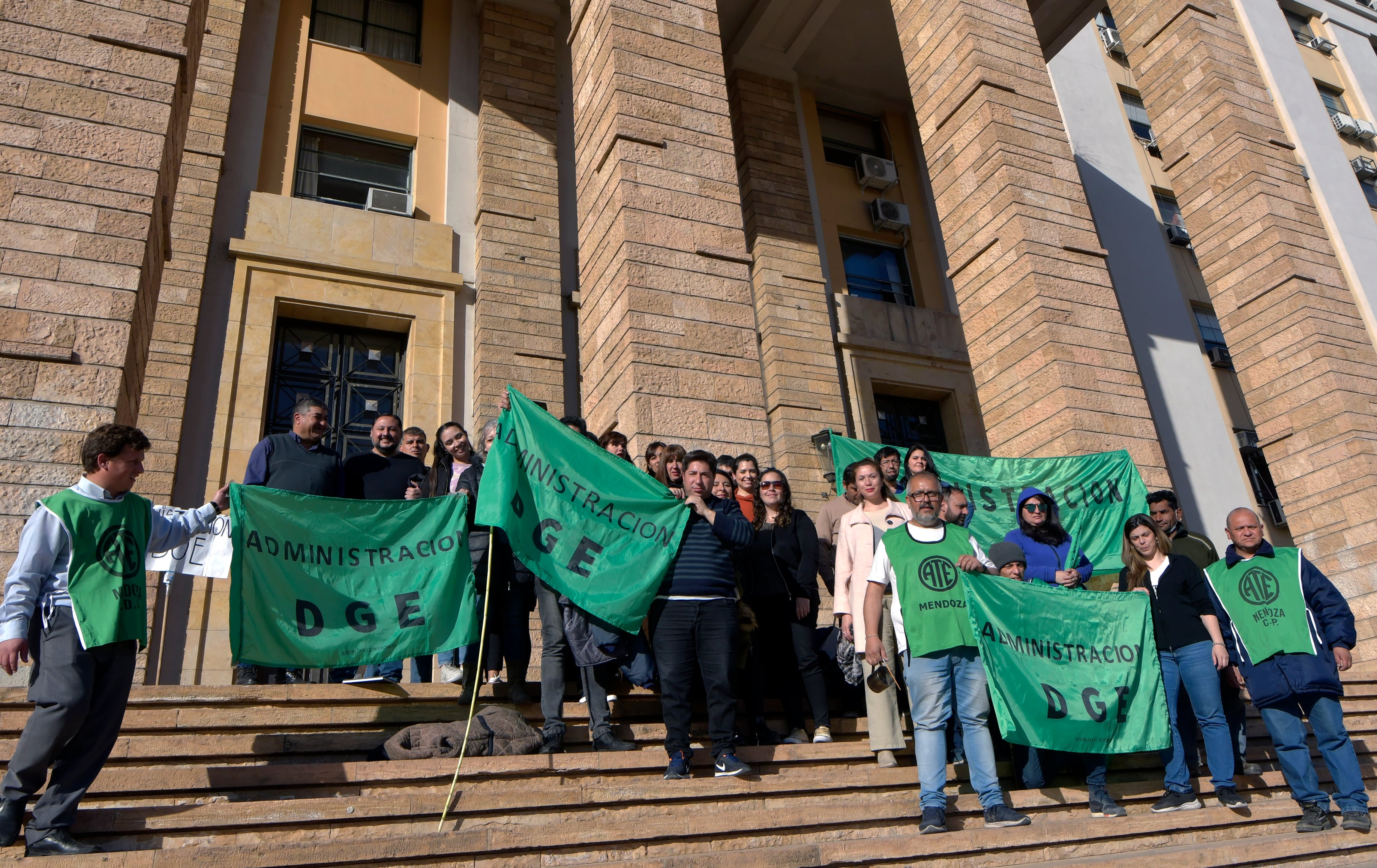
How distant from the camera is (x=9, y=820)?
12.8 feet

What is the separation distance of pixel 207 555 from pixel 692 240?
5.33 m

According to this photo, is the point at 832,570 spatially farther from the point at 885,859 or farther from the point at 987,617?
the point at 885,859

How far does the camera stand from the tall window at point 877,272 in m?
17.5

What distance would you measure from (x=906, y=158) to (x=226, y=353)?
13242 mm

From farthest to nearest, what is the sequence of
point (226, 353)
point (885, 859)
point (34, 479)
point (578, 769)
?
point (226, 353) < point (34, 479) < point (578, 769) < point (885, 859)

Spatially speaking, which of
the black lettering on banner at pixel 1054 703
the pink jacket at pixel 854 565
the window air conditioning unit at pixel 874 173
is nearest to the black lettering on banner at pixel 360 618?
the pink jacket at pixel 854 565

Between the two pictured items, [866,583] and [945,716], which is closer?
Result: [945,716]

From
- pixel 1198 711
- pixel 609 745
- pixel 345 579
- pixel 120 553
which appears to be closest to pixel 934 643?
pixel 609 745

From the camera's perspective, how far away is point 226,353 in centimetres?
1195

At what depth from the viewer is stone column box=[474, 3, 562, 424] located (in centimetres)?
1304

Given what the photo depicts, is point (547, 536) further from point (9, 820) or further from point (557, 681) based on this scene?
point (9, 820)

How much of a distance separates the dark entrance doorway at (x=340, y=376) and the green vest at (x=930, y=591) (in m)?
8.72

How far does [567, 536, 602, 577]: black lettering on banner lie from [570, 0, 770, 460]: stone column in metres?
2.26

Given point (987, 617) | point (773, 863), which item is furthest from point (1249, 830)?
point (773, 863)
